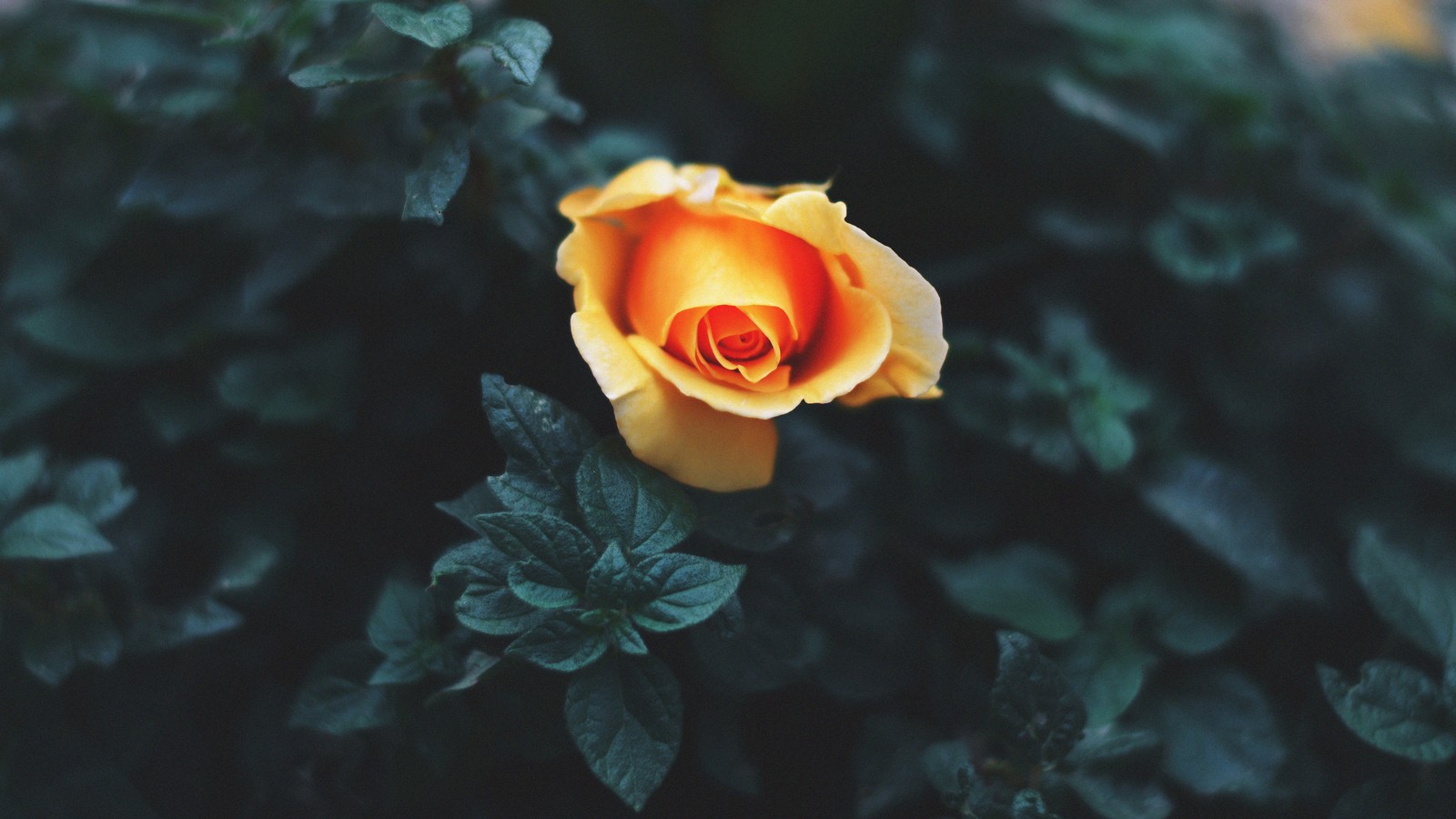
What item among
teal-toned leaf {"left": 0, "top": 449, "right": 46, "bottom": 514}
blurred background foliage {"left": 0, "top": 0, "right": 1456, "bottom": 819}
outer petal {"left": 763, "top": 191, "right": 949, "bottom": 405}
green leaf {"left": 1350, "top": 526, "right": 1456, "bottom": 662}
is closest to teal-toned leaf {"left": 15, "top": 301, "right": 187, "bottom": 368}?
blurred background foliage {"left": 0, "top": 0, "right": 1456, "bottom": 819}

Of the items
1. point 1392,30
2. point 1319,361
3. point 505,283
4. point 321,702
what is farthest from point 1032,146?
point 1392,30

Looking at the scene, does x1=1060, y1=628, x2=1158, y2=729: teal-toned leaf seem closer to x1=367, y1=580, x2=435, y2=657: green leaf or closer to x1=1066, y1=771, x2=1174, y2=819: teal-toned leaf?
x1=1066, y1=771, x2=1174, y2=819: teal-toned leaf

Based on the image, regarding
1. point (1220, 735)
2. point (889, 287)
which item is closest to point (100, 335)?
point (889, 287)

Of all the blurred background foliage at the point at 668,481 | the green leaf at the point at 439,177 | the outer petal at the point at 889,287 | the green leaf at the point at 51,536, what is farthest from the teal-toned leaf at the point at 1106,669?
the green leaf at the point at 51,536

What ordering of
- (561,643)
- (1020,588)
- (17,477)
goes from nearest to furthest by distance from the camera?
(561,643)
(17,477)
(1020,588)

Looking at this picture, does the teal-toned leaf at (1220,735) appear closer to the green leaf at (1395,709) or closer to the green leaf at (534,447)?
the green leaf at (1395,709)

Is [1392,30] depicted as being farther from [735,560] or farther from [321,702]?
[321,702]

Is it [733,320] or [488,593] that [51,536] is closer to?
[488,593]
